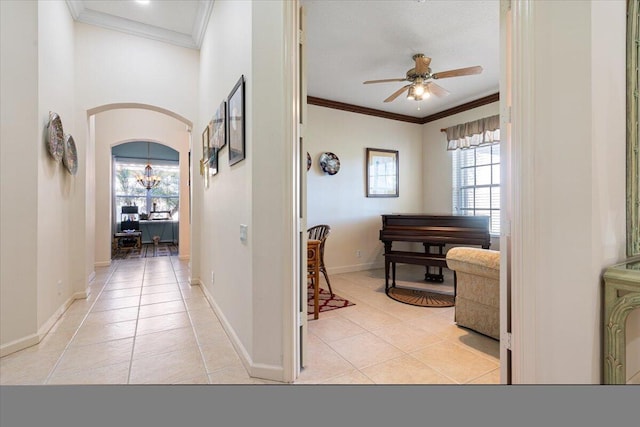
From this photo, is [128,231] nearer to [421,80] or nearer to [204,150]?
[204,150]

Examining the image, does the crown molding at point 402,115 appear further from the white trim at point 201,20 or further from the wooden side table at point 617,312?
the wooden side table at point 617,312

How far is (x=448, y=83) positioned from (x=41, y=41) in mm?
4478

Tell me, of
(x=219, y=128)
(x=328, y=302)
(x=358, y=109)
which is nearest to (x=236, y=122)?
(x=219, y=128)

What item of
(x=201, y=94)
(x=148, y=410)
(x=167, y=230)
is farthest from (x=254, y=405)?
(x=167, y=230)

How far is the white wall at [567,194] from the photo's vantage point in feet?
3.91

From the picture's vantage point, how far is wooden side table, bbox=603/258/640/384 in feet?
3.75

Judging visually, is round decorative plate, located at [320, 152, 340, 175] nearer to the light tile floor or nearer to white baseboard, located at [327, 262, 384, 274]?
white baseboard, located at [327, 262, 384, 274]

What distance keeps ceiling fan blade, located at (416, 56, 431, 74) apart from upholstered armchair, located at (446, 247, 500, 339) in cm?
200

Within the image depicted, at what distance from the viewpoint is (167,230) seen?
9109 mm

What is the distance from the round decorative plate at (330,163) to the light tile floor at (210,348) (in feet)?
7.12

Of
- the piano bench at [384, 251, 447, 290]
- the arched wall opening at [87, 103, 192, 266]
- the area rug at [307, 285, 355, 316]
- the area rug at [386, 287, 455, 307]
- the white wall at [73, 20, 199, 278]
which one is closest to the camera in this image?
the area rug at [307, 285, 355, 316]

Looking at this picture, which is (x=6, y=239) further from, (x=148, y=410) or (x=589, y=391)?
(x=589, y=391)

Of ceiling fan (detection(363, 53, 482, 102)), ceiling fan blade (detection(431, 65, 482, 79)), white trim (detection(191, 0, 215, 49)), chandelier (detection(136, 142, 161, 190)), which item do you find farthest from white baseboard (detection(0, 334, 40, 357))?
chandelier (detection(136, 142, 161, 190))

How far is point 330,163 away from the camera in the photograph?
15.3 ft
